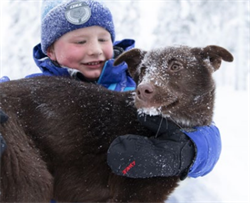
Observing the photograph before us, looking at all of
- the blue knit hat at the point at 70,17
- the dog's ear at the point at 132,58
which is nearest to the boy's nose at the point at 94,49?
the blue knit hat at the point at 70,17

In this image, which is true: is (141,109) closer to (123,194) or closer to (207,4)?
(123,194)

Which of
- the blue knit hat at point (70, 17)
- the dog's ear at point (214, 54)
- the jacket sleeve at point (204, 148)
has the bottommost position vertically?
the jacket sleeve at point (204, 148)

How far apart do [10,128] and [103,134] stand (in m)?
0.81

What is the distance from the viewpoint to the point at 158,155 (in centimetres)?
286

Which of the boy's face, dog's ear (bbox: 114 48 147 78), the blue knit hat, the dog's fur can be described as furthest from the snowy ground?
the blue knit hat

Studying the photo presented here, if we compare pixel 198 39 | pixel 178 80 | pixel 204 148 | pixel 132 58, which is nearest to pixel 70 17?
pixel 132 58

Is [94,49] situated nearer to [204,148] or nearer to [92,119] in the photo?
[92,119]

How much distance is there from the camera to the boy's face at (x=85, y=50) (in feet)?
13.2

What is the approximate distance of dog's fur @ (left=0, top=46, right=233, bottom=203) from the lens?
9.36 feet

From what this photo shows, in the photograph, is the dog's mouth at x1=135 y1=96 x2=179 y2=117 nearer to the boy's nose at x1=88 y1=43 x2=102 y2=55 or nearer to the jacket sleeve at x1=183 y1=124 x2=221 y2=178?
the jacket sleeve at x1=183 y1=124 x2=221 y2=178

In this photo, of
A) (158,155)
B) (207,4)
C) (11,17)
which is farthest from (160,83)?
(207,4)

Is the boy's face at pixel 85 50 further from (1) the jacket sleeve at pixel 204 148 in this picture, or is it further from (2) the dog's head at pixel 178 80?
(1) the jacket sleeve at pixel 204 148

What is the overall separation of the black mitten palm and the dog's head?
267mm

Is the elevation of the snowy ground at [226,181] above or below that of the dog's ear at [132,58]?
below
